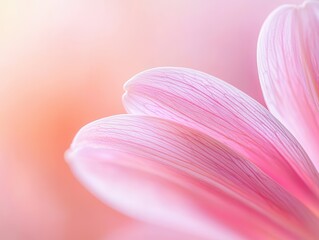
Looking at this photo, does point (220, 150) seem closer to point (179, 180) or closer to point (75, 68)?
point (179, 180)

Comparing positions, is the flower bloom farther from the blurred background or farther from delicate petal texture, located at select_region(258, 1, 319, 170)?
the blurred background

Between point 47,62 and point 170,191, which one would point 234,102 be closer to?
point 170,191

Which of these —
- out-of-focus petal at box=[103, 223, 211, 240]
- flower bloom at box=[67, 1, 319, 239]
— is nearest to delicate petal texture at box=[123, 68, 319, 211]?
flower bloom at box=[67, 1, 319, 239]

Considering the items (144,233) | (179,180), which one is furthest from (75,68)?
(179,180)

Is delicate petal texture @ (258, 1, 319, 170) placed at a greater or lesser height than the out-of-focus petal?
greater

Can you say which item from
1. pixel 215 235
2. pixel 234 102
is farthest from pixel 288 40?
pixel 215 235

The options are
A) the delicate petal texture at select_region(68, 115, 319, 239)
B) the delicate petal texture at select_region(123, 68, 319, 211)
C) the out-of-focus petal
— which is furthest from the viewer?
the out-of-focus petal

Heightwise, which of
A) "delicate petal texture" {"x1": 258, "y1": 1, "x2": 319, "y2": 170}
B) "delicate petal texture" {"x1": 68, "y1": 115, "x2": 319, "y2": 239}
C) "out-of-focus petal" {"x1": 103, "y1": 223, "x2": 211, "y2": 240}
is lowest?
"out-of-focus petal" {"x1": 103, "y1": 223, "x2": 211, "y2": 240}

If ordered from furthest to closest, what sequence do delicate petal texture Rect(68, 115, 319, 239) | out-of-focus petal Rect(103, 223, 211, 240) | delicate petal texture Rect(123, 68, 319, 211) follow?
1. out-of-focus petal Rect(103, 223, 211, 240)
2. delicate petal texture Rect(123, 68, 319, 211)
3. delicate petal texture Rect(68, 115, 319, 239)
